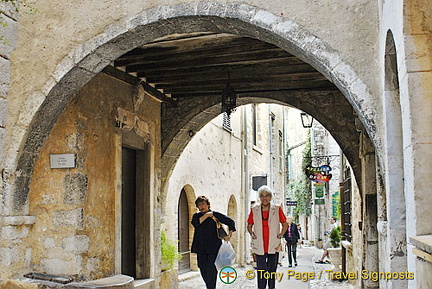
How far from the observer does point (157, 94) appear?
7172mm

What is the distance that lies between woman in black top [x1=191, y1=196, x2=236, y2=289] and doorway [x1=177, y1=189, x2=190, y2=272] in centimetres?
375

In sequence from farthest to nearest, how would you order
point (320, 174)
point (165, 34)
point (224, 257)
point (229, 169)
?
Result: 1. point (229, 169)
2. point (320, 174)
3. point (224, 257)
4. point (165, 34)

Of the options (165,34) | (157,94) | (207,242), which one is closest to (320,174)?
(157,94)

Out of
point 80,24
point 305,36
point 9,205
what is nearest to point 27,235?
point 9,205

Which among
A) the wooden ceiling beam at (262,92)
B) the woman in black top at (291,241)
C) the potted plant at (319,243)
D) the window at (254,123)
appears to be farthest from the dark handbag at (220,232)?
the potted plant at (319,243)

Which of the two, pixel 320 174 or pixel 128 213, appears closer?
pixel 128 213

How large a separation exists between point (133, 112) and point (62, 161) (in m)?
1.51

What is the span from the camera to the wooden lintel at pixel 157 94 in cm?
679

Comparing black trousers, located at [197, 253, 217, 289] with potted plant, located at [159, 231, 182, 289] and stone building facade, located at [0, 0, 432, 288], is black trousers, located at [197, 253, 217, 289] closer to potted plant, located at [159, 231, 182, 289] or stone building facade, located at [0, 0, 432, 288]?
stone building facade, located at [0, 0, 432, 288]

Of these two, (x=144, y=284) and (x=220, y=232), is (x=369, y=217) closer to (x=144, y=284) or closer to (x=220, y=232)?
(x=220, y=232)

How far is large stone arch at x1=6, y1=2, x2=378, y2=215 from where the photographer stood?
3541mm

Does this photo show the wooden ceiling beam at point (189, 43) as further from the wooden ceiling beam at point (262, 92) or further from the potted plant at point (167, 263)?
the potted plant at point (167, 263)

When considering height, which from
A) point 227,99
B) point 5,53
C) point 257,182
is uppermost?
point 5,53

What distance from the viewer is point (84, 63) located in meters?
4.29
